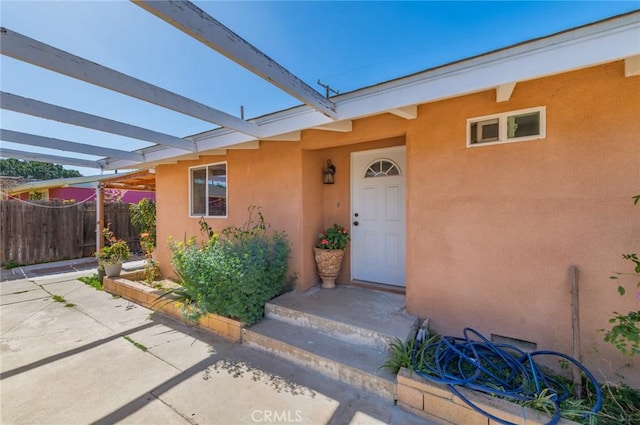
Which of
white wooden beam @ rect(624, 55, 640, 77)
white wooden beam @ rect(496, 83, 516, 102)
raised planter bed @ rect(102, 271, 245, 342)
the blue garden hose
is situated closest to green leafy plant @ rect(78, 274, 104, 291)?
raised planter bed @ rect(102, 271, 245, 342)

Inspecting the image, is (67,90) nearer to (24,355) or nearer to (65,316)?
(24,355)

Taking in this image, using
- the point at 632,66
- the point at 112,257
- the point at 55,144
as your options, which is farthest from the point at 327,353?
the point at 112,257

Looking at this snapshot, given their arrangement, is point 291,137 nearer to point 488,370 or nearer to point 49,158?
point 488,370

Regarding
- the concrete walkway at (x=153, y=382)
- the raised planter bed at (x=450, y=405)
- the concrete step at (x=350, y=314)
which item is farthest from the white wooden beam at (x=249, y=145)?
the raised planter bed at (x=450, y=405)

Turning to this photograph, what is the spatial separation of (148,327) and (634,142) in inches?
245

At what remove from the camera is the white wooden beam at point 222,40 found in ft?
5.27

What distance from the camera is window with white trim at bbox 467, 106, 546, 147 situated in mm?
2819

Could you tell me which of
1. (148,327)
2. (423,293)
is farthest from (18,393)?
(423,293)

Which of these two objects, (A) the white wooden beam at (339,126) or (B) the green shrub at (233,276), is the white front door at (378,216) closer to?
(A) the white wooden beam at (339,126)

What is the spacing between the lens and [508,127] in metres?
2.97

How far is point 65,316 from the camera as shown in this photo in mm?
4586

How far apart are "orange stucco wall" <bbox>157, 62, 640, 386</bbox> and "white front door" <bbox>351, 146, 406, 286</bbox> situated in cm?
90

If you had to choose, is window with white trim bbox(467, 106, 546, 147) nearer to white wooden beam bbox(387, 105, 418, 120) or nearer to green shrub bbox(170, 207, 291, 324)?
white wooden beam bbox(387, 105, 418, 120)

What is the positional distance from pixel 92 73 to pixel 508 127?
4.03 metres
